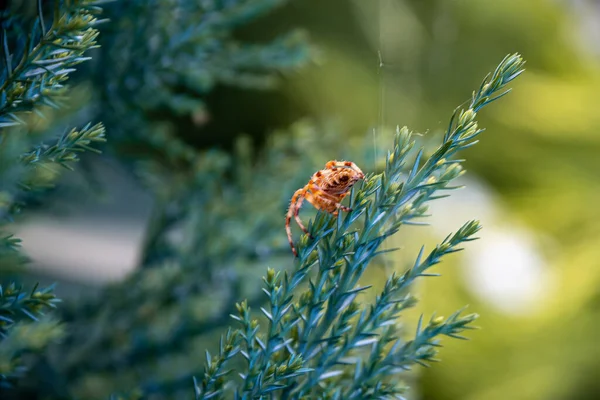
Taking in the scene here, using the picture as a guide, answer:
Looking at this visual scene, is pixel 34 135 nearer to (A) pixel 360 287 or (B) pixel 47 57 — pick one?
(B) pixel 47 57

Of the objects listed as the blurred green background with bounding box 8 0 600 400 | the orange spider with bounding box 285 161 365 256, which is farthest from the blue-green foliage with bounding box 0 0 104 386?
the blurred green background with bounding box 8 0 600 400

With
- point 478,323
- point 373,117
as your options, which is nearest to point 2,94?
point 373,117

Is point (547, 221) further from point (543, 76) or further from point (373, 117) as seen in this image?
point (373, 117)

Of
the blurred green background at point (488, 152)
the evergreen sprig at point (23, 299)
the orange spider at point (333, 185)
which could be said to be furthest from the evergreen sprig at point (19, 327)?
the blurred green background at point (488, 152)

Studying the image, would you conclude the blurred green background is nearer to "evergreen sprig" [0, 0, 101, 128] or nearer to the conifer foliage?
the conifer foliage

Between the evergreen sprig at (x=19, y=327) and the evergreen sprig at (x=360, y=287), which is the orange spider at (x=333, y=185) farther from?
the evergreen sprig at (x=19, y=327)
